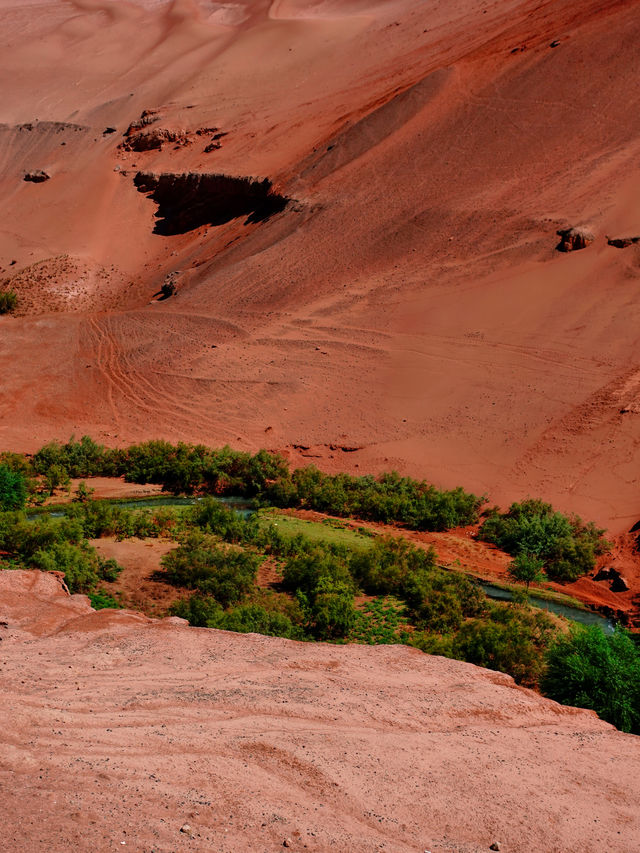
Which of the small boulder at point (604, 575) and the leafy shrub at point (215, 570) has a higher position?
the leafy shrub at point (215, 570)

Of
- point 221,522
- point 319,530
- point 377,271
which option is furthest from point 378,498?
point 377,271

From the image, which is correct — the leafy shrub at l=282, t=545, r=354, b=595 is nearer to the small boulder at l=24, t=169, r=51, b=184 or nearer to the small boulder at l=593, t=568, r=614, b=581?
the small boulder at l=593, t=568, r=614, b=581

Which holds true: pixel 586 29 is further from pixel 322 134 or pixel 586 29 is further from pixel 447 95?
pixel 322 134

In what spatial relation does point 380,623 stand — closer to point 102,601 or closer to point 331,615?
point 331,615

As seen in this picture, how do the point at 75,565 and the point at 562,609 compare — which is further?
the point at 562,609

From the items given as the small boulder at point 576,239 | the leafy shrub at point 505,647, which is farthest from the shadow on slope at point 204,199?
the leafy shrub at point 505,647

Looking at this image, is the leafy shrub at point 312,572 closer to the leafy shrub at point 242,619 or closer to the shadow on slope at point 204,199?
the leafy shrub at point 242,619

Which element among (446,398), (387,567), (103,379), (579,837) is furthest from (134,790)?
(103,379)
